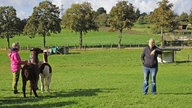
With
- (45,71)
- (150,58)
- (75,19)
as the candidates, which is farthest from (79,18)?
(150,58)

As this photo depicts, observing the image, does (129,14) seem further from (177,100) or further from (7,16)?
(177,100)

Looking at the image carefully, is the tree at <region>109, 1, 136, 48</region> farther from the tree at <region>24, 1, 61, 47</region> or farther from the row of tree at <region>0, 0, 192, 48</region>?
the tree at <region>24, 1, 61, 47</region>

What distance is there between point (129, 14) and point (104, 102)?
250 feet

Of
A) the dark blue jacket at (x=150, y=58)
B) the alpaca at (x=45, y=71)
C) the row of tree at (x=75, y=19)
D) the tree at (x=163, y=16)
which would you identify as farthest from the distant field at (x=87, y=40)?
the dark blue jacket at (x=150, y=58)

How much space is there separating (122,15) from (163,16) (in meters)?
10.1

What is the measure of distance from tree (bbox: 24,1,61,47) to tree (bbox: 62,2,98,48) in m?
2.70

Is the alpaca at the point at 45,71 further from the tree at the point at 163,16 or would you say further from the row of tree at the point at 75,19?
the tree at the point at 163,16

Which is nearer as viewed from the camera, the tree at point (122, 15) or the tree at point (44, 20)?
the tree at point (44, 20)

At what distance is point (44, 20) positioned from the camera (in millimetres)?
83938

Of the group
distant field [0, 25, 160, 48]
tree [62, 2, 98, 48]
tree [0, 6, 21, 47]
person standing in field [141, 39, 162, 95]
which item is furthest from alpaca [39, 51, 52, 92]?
distant field [0, 25, 160, 48]

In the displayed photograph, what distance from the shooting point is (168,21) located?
274ft

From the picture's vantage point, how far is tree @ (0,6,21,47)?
3500 inches

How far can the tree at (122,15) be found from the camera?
284 feet

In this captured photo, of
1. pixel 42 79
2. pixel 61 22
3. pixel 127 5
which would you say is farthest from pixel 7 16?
pixel 42 79
